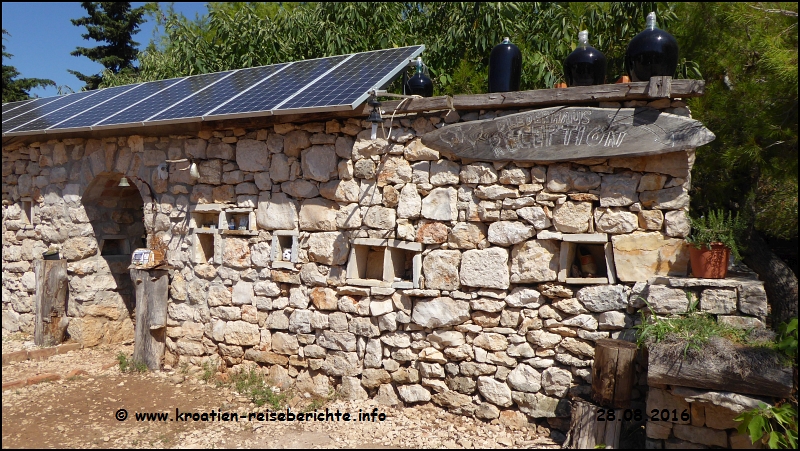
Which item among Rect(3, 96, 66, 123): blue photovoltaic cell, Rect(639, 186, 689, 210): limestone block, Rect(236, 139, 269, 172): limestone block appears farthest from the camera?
Rect(3, 96, 66, 123): blue photovoltaic cell

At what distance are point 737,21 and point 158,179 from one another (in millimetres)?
6196

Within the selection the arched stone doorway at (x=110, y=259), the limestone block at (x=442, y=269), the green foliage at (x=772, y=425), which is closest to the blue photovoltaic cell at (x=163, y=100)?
the arched stone doorway at (x=110, y=259)

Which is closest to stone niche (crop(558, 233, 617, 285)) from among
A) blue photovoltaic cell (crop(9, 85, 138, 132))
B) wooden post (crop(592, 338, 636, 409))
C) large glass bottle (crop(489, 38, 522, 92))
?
wooden post (crop(592, 338, 636, 409))

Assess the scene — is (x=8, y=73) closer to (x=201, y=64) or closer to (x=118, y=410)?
(x=201, y=64)

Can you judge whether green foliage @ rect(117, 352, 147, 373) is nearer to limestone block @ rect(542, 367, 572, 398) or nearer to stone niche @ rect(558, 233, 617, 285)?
limestone block @ rect(542, 367, 572, 398)

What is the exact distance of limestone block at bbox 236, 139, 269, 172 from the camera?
5664mm

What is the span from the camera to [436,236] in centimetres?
491

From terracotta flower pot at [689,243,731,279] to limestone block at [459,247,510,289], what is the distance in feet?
4.68

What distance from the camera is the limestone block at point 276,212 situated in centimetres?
554

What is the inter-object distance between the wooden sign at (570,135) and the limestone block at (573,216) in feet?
1.25

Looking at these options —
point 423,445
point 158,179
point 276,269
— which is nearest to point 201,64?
point 158,179

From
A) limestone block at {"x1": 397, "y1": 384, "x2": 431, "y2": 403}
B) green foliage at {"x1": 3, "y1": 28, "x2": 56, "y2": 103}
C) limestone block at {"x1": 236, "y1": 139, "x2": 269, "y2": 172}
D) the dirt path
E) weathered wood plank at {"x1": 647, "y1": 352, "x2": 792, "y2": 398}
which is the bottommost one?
the dirt path

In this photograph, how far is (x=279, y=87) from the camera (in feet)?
19.1

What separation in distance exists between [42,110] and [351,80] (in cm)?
521
